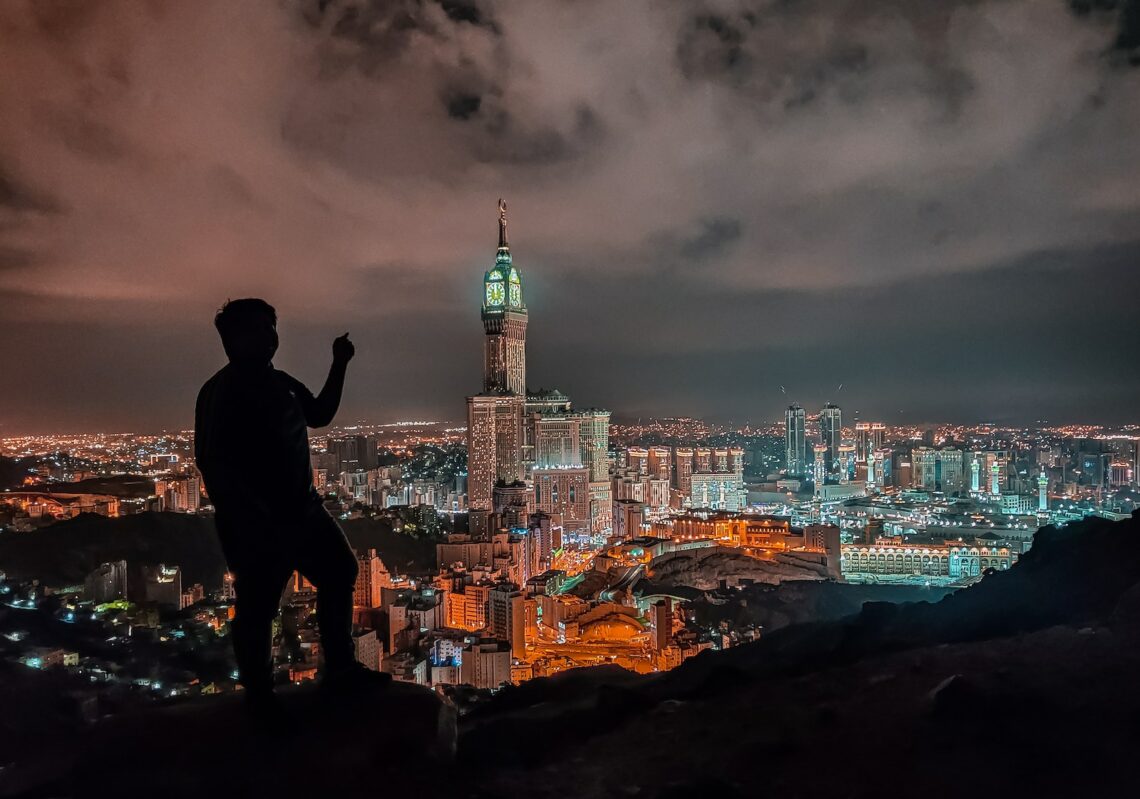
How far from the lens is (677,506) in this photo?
33.6m

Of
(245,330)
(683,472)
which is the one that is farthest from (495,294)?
(245,330)

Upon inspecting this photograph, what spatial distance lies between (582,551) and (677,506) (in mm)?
10289

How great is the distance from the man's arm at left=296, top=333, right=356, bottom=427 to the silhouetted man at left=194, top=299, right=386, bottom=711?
0.06 meters

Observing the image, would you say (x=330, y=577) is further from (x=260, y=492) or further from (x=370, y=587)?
(x=370, y=587)

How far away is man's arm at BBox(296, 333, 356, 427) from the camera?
234cm

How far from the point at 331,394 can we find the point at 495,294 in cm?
2458

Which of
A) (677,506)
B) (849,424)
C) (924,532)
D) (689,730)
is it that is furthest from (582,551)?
(849,424)

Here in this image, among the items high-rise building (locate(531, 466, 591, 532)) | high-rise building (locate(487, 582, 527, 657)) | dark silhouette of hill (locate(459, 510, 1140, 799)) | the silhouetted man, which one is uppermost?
the silhouetted man

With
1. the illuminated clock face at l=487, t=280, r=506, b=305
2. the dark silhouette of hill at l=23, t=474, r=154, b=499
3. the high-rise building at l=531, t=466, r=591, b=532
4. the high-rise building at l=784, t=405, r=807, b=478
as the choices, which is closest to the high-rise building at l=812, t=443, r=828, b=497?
the high-rise building at l=784, t=405, r=807, b=478

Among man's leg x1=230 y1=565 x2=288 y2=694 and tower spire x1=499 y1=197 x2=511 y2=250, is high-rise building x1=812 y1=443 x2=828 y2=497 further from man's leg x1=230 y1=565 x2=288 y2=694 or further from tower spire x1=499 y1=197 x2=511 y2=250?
man's leg x1=230 y1=565 x2=288 y2=694

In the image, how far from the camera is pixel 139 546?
1909cm

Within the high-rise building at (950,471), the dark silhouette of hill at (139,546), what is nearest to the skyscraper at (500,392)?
the dark silhouette of hill at (139,546)

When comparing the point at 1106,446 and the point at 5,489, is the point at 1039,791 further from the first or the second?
the point at 1106,446

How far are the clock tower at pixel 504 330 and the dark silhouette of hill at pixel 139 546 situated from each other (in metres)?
6.89
